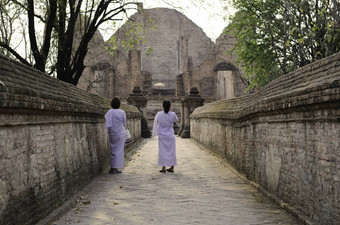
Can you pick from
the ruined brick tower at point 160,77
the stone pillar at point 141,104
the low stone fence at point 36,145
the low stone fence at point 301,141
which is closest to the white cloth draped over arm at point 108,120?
the low stone fence at point 36,145

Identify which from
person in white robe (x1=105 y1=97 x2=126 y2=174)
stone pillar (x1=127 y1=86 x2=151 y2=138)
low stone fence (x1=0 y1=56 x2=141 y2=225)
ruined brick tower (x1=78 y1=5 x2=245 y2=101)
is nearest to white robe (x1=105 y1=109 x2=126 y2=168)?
person in white robe (x1=105 y1=97 x2=126 y2=174)

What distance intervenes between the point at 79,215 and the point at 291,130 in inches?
115

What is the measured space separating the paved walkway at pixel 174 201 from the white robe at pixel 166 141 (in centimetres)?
45

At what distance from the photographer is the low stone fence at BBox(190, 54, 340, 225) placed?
4.11 m

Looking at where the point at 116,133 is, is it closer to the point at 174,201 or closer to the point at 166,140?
the point at 166,140

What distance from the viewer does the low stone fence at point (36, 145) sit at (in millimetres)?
3953

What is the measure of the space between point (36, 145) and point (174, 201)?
7.22 feet

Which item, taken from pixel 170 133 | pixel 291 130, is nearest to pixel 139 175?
pixel 170 133

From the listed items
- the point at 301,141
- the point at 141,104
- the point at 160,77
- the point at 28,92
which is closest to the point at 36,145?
the point at 28,92

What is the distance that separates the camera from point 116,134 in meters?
9.48

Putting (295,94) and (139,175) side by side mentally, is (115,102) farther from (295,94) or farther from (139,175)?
(295,94)

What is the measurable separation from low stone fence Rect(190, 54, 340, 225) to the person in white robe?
289 centimetres

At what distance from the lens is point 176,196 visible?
6.41 metres

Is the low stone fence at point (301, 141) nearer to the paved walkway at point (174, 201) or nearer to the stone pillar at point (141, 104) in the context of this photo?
the paved walkway at point (174, 201)
